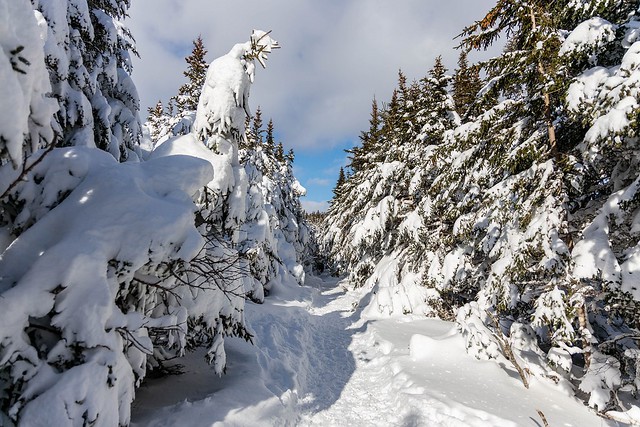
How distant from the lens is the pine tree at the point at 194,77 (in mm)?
16750

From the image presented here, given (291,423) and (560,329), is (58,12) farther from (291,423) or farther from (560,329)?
(560,329)

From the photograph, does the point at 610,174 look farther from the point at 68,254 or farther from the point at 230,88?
the point at 68,254

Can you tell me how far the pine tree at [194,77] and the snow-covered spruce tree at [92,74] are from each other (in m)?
7.05

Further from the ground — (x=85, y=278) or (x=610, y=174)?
(x=610, y=174)

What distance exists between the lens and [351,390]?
7.98 meters

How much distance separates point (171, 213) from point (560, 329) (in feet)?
25.1

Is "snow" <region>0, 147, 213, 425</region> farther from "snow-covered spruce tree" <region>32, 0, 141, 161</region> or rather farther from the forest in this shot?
"snow-covered spruce tree" <region>32, 0, 141, 161</region>

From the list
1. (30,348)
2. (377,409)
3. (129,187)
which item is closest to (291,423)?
(377,409)

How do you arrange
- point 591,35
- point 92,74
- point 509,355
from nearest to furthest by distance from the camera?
1. point 591,35
2. point 509,355
3. point 92,74

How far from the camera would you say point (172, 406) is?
4.84 meters

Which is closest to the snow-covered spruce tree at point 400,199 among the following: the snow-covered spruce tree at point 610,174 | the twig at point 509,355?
the twig at point 509,355

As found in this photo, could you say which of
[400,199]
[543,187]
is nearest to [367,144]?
[400,199]

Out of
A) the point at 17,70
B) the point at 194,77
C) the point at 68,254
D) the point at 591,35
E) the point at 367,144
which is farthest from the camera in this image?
the point at 367,144

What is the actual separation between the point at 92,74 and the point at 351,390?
1070cm
